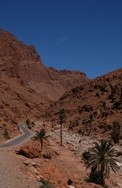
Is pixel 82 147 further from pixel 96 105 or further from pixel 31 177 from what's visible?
pixel 96 105

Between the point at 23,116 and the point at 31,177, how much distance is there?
15052cm

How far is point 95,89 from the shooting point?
6353 inches

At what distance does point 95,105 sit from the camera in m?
140

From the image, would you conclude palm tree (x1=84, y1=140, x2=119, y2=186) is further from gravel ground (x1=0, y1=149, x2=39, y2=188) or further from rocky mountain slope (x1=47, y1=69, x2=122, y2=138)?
rocky mountain slope (x1=47, y1=69, x2=122, y2=138)

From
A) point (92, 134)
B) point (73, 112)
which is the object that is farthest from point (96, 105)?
point (92, 134)

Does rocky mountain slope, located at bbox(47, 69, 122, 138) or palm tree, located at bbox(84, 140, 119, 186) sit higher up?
rocky mountain slope, located at bbox(47, 69, 122, 138)

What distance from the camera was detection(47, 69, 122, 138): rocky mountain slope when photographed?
10938 cm

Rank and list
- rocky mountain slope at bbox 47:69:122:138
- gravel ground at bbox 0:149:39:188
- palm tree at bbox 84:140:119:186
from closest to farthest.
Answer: gravel ground at bbox 0:149:39:188, palm tree at bbox 84:140:119:186, rocky mountain slope at bbox 47:69:122:138

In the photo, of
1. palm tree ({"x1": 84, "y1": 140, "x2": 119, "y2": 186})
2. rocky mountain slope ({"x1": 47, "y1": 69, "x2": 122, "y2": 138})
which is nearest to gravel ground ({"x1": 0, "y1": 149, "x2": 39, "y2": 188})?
palm tree ({"x1": 84, "y1": 140, "x2": 119, "y2": 186})

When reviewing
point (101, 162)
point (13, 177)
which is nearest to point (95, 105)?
point (101, 162)

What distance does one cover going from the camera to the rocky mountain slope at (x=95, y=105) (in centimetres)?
10938

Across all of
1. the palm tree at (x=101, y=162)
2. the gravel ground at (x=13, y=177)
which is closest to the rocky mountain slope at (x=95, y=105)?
the palm tree at (x=101, y=162)

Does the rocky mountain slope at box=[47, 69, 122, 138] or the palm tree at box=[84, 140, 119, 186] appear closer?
the palm tree at box=[84, 140, 119, 186]

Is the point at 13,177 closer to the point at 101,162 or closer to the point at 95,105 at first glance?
the point at 101,162
